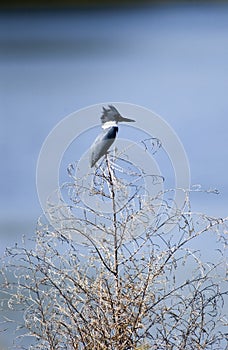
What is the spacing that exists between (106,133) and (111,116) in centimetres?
8

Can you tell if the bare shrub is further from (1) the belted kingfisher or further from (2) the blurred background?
(2) the blurred background

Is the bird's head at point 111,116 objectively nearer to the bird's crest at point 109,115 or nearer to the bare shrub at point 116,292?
the bird's crest at point 109,115

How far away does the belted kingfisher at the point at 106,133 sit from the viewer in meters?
1.66

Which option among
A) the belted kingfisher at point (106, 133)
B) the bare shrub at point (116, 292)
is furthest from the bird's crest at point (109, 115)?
the bare shrub at point (116, 292)

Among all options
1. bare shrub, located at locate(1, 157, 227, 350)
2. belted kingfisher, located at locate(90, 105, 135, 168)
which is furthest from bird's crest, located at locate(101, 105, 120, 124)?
bare shrub, located at locate(1, 157, 227, 350)

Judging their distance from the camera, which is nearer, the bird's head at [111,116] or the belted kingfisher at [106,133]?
the belted kingfisher at [106,133]

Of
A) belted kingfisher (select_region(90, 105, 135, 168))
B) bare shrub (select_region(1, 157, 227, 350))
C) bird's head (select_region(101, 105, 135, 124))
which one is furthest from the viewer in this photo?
bird's head (select_region(101, 105, 135, 124))

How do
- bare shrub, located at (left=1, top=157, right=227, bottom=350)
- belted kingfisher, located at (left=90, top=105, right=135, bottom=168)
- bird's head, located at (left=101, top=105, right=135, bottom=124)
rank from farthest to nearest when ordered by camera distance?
bird's head, located at (left=101, top=105, right=135, bottom=124) < belted kingfisher, located at (left=90, top=105, right=135, bottom=168) < bare shrub, located at (left=1, top=157, right=227, bottom=350)

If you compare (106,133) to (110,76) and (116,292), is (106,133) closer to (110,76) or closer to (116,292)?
(110,76)

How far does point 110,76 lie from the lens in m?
Answer: 1.89

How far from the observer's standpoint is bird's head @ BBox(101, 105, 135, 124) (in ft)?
5.91

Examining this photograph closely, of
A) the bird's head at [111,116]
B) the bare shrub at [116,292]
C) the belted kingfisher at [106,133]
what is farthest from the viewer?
the bird's head at [111,116]

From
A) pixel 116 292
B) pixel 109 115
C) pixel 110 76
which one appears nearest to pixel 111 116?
pixel 109 115

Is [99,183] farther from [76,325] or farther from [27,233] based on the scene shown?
[27,233]
